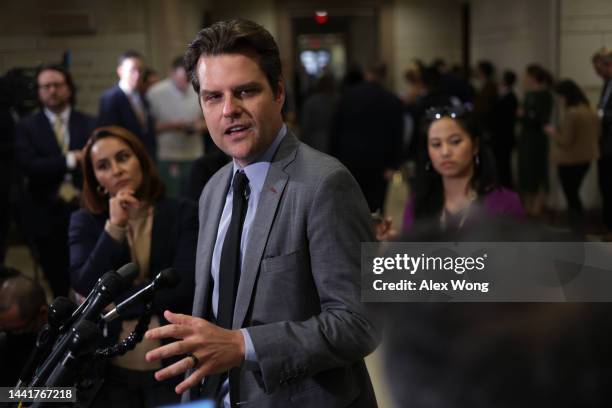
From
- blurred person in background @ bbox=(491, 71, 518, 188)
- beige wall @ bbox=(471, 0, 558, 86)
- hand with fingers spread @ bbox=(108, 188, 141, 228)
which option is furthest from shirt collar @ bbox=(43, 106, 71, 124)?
blurred person in background @ bbox=(491, 71, 518, 188)

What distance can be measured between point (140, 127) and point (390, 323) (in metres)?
3.86

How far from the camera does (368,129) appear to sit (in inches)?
214

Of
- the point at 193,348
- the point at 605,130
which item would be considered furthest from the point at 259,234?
the point at 605,130

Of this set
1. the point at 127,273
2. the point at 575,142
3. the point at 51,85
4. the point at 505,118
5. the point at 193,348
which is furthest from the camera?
the point at 505,118

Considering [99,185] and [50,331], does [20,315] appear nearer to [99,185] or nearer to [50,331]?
[99,185]

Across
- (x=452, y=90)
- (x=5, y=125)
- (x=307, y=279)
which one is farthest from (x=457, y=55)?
(x=307, y=279)

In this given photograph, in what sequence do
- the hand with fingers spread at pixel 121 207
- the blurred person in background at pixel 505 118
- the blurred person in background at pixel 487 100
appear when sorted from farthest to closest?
the blurred person in background at pixel 487 100
the blurred person in background at pixel 505 118
the hand with fingers spread at pixel 121 207

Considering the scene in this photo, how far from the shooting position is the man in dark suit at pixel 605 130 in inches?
79.5

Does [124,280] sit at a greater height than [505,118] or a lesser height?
greater

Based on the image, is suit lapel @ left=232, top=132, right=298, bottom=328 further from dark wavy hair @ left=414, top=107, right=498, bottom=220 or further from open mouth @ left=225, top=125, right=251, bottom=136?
dark wavy hair @ left=414, top=107, right=498, bottom=220

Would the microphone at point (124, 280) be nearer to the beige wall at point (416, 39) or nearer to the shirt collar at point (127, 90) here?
the shirt collar at point (127, 90)

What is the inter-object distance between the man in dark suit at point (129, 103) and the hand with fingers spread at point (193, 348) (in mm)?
1909

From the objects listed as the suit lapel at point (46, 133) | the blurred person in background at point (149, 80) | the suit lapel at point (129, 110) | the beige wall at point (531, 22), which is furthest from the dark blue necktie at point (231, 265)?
the blurred person in background at point (149, 80)

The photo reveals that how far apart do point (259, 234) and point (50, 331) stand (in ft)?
1.63
